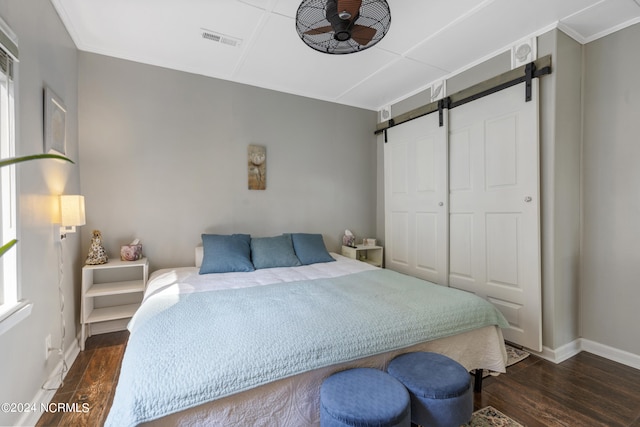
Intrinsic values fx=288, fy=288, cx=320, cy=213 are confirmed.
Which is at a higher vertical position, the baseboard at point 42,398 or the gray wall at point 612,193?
the gray wall at point 612,193

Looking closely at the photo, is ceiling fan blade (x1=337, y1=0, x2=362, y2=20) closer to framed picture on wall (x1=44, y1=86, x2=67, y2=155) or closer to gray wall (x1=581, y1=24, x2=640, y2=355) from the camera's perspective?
framed picture on wall (x1=44, y1=86, x2=67, y2=155)

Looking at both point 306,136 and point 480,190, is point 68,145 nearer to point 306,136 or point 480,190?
point 306,136

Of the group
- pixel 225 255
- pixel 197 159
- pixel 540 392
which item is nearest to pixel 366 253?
pixel 225 255

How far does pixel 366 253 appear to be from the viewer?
13.2ft

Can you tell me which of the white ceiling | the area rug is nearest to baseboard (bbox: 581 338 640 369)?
the area rug

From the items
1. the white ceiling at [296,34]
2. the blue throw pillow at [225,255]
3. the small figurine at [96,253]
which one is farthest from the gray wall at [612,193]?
the small figurine at [96,253]

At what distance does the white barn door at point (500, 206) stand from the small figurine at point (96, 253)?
3.36 meters

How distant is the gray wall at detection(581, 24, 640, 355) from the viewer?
7.26ft

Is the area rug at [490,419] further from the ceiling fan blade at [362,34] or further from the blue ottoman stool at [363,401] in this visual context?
the ceiling fan blade at [362,34]

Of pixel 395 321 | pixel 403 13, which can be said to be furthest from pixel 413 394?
pixel 403 13

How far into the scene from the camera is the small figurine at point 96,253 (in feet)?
8.12

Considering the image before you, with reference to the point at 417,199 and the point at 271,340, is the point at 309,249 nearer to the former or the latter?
the point at 417,199

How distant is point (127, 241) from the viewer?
2818 millimetres

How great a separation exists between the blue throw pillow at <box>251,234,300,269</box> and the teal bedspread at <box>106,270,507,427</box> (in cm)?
67
